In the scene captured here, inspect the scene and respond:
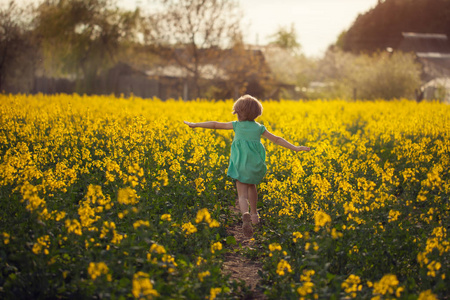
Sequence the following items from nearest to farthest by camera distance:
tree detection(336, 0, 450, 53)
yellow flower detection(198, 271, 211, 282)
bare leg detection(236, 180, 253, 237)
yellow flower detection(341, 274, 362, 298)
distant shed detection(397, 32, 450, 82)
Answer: yellow flower detection(341, 274, 362, 298) < yellow flower detection(198, 271, 211, 282) < bare leg detection(236, 180, 253, 237) < distant shed detection(397, 32, 450, 82) < tree detection(336, 0, 450, 53)

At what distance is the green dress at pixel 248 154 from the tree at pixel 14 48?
29.7 m

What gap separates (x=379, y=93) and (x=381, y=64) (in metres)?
1.82

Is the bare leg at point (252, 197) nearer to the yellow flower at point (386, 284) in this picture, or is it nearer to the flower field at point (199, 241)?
the flower field at point (199, 241)

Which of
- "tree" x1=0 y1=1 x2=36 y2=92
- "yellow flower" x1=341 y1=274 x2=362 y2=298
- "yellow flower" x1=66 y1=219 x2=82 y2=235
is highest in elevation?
"tree" x1=0 y1=1 x2=36 y2=92

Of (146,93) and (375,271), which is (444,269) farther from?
(146,93)

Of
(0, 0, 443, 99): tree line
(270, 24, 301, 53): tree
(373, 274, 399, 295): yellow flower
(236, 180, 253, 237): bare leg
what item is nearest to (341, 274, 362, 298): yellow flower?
(373, 274, 399, 295): yellow flower

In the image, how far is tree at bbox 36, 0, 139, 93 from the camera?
35.7 metres

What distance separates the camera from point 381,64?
32.4 meters

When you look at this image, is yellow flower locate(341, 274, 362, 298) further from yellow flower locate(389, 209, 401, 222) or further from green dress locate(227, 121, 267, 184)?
green dress locate(227, 121, 267, 184)

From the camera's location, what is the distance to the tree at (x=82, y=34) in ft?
117

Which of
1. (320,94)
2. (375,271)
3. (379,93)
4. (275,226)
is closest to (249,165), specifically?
(275,226)

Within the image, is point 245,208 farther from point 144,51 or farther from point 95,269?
point 144,51

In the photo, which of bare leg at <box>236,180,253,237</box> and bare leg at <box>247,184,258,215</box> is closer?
bare leg at <box>236,180,253,237</box>

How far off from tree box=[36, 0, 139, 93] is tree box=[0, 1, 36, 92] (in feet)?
3.59
